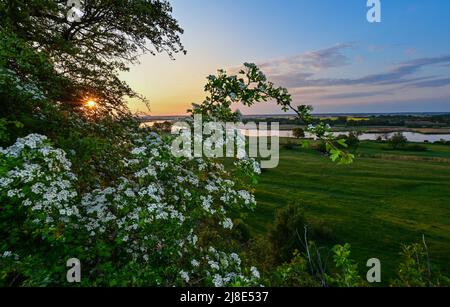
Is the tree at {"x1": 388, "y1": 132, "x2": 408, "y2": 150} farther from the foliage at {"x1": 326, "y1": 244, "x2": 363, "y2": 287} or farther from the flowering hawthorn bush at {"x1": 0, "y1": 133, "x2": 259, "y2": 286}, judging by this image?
the flowering hawthorn bush at {"x1": 0, "y1": 133, "x2": 259, "y2": 286}

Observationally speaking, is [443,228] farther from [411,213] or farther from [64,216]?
[64,216]

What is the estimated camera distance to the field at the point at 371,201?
43406 mm

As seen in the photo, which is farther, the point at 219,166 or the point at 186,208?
the point at 219,166

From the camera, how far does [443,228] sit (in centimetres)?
4881

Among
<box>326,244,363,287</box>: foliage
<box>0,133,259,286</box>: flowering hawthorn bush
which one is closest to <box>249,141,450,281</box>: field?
<box>326,244,363,287</box>: foliage

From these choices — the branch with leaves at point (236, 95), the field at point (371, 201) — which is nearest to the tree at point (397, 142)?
the field at point (371, 201)

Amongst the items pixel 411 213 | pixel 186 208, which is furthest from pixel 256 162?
pixel 411 213

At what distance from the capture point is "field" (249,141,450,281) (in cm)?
4341

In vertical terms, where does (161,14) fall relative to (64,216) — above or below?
above

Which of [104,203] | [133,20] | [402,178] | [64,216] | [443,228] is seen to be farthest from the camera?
[402,178]

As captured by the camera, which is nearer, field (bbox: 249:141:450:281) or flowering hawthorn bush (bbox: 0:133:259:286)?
flowering hawthorn bush (bbox: 0:133:259:286)

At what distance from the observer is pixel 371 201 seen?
6438cm
